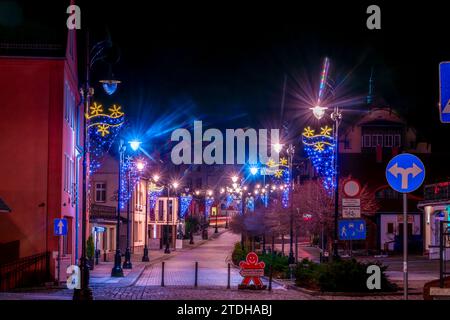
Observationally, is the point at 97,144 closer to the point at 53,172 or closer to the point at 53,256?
the point at 53,172

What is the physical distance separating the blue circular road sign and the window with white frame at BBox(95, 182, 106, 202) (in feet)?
180

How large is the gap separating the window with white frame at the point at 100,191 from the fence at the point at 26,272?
3806 cm

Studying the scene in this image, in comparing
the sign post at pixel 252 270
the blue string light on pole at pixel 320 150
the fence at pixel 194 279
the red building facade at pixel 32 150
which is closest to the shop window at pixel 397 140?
the blue string light on pole at pixel 320 150

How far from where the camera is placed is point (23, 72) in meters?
31.0

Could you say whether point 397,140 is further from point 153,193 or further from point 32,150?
point 32,150

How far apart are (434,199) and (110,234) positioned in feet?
93.3

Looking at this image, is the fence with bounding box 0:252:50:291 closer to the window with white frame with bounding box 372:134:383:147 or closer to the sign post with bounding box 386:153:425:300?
the sign post with bounding box 386:153:425:300

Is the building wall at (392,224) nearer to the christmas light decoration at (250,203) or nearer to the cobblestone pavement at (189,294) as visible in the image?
the christmas light decoration at (250,203)

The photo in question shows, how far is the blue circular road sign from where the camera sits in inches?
612

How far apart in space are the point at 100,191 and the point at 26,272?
130 feet

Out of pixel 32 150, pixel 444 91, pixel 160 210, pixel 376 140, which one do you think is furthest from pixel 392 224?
pixel 444 91

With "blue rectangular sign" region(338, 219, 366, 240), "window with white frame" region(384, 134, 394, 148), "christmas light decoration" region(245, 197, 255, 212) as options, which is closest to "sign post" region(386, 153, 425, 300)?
"blue rectangular sign" region(338, 219, 366, 240)

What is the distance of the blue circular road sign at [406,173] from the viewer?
1554 cm
